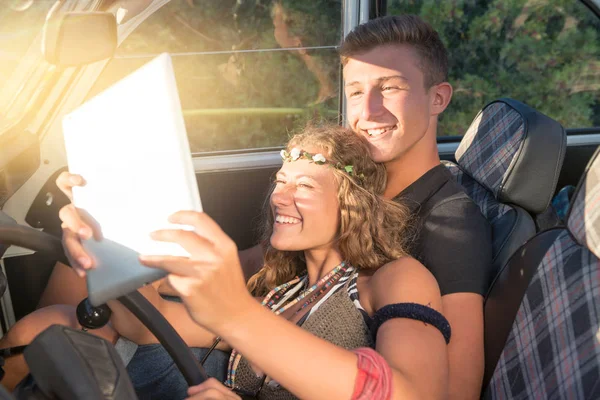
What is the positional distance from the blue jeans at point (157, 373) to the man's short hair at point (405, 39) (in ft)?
3.30

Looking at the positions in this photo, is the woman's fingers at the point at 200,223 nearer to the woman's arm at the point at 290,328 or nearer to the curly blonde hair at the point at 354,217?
the woman's arm at the point at 290,328

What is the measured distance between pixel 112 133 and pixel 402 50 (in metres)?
1.17

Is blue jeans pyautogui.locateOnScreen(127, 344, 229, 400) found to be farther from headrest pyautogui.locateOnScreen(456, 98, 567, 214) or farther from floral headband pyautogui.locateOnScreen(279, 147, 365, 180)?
headrest pyautogui.locateOnScreen(456, 98, 567, 214)

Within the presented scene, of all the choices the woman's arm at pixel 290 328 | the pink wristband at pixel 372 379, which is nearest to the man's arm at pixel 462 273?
the woman's arm at pixel 290 328

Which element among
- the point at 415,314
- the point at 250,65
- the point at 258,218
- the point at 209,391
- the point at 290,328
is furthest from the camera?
the point at 250,65

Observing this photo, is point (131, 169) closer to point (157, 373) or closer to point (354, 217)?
point (354, 217)

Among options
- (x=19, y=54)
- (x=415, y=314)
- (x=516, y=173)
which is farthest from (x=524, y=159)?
(x=19, y=54)

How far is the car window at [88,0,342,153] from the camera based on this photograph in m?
2.57

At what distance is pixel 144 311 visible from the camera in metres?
1.18

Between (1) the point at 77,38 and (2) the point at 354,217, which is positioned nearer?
(1) the point at 77,38

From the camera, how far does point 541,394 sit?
3.87 feet

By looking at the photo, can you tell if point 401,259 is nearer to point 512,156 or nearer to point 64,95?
point 512,156

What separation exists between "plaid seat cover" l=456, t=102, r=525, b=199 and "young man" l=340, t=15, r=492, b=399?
0.50ft

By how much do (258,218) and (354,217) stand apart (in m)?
0.89
